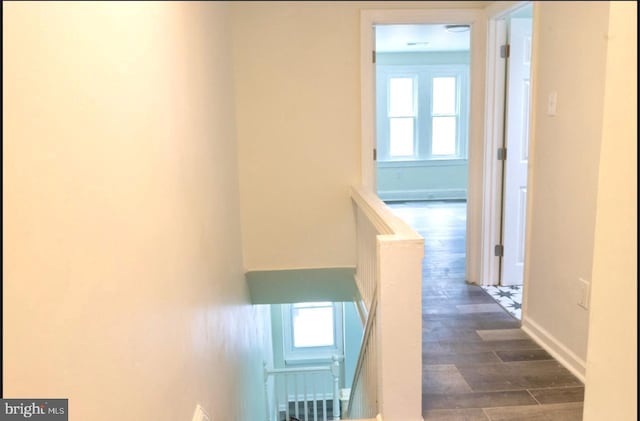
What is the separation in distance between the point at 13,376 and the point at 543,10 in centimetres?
292

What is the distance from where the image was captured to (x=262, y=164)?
3648 mm

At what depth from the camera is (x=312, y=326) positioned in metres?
7.08

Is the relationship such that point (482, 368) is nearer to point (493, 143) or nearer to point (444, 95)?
point (493, 143)

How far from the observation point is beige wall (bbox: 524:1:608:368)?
92.3 inches

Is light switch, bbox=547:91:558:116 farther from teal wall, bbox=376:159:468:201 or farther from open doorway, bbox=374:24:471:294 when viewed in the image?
teal wall, bbox=376:159:468:201

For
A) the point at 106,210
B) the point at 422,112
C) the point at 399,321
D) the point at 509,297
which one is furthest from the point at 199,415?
the point at 422,112

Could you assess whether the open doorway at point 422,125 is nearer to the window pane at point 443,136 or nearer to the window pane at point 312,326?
the window pane at point 443,136

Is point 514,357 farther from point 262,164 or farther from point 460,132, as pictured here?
point 460,132

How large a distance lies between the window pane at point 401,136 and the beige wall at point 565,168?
5141 mm

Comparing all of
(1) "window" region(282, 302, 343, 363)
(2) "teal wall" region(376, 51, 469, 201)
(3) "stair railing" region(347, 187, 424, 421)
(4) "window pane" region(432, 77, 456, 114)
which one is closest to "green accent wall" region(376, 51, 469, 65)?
(4) "window pane" region(432, 77, 456, 114)

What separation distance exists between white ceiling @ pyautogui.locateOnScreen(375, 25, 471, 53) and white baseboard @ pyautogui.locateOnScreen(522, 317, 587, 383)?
3.39 metres

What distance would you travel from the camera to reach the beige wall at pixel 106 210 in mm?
760

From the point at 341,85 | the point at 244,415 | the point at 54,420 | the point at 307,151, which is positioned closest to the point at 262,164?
Result: the point at 307,151

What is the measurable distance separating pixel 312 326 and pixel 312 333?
100 millimetres
